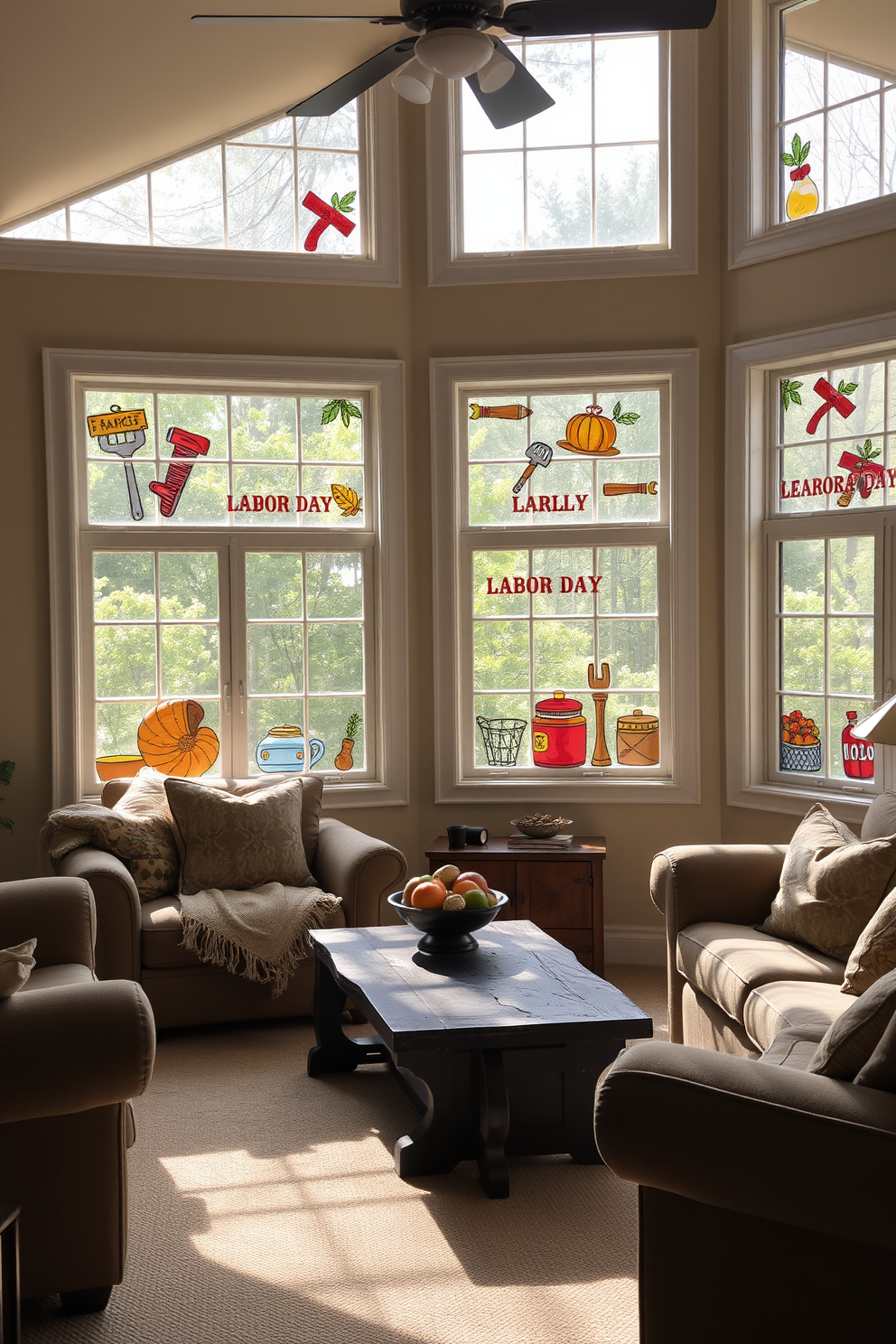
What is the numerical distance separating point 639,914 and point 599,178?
10.9ft

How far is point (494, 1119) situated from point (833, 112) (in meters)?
4.17

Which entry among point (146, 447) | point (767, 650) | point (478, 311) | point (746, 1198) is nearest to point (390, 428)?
point (478, 311)

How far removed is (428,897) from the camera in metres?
3.38

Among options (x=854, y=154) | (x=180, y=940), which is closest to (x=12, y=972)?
(x=180, y=940)

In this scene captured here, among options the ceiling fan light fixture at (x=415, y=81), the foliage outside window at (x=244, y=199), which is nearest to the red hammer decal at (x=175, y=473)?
the foliage outside window at (x=244, y=199)

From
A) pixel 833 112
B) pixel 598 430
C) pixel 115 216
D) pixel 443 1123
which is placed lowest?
pixel 443 1123

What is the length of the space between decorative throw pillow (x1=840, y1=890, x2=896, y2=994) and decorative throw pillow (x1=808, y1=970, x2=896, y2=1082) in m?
0.86

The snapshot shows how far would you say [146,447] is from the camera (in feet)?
16.7

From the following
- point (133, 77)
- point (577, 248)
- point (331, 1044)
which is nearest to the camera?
point (331, 1044)

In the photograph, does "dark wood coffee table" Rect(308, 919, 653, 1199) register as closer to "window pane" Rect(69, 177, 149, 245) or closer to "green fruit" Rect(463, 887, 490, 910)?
"green fruit" Rect(463, 887, 490, 910)

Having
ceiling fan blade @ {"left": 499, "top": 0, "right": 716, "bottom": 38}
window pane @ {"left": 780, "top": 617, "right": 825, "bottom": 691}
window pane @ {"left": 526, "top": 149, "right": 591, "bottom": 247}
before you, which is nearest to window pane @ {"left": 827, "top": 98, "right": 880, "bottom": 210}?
window pane @ {"left": 526, "top": 149, "right": 591, "bottom": 247}

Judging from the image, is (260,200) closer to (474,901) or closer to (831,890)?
(474,901)

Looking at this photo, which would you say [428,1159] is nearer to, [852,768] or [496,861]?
[496,861]

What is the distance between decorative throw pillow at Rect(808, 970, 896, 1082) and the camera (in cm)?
198
